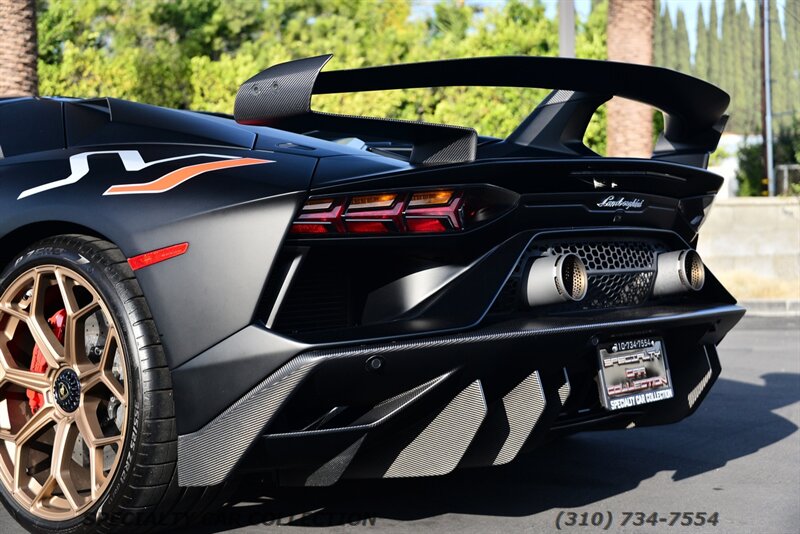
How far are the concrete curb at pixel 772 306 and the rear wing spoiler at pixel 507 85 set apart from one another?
321 inches

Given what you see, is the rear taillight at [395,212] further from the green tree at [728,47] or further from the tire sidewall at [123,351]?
the green tree at [728,47]

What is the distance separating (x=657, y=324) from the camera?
3420 mm

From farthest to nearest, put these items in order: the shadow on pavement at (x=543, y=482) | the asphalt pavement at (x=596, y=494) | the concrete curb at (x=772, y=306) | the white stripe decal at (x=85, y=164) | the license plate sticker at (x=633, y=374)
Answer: the concrete curb at (x=772, y=306) < the shadow on pavement at (x=543, y=482) < the asphalt pavement at (x=596, y=494) < the license plate sticker at (x=633, y=374) < the white stripe decal at (x=85, y=164)

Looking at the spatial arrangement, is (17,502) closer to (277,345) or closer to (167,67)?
(277,345)

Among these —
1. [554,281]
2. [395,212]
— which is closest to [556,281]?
[554,281]

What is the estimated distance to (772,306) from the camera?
1196 centimetres

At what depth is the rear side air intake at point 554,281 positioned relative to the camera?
124 inches

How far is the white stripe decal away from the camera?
313 cm

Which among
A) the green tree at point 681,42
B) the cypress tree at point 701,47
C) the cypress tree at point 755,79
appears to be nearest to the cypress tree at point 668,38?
the green tree at point 681,42

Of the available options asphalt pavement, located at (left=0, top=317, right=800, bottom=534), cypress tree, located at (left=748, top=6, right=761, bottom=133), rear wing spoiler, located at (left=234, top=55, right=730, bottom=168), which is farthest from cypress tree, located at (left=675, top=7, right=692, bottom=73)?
rear wing spoiler, located at (left=234, top=55, right=730, bottom=168)

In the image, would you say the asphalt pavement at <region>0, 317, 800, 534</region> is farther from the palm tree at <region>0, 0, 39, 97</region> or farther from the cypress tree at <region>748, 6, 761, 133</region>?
the cypress tree at <region>748, 6, 761, 133</region>

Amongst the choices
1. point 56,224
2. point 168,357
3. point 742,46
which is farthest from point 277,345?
point 742,46

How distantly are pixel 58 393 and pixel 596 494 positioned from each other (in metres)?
1.81

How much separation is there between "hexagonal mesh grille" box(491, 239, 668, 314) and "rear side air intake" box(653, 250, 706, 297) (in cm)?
3
